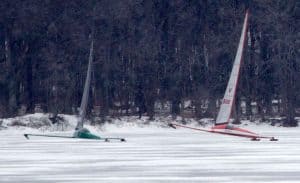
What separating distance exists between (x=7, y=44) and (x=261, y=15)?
420 inches

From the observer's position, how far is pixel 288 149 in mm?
23938

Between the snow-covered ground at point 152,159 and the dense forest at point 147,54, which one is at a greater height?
the dense forest at point 147,54

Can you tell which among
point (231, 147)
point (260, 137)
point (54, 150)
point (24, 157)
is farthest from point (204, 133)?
point (24, 157)

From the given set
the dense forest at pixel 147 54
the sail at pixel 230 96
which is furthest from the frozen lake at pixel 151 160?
the dense forest at pixel 147 54

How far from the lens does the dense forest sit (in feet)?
138

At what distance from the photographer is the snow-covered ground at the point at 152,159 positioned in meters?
17.3

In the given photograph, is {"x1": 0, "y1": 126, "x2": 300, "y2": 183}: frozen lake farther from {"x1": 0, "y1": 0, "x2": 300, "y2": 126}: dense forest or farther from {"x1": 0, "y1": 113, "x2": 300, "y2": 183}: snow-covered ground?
{"x1": 0, "y1": 0, "x2": 300, "y2": 126}: dense forest

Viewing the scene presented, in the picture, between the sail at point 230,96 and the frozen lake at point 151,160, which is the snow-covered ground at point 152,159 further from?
the sail at point 230,96

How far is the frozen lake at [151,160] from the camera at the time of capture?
17.3 metres

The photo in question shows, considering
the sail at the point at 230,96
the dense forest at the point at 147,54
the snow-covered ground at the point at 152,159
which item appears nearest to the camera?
the snow-covered ground at the point at 152,159

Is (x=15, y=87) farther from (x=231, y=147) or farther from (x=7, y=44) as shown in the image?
(x=231, y=147)

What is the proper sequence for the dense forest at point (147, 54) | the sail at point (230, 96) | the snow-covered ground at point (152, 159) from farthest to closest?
the dense forest at point (147, 54) → the sail at point (230, 96) → the snow-covered ground at point (152, 159)

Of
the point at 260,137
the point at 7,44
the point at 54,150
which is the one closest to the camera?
the point at 54,150

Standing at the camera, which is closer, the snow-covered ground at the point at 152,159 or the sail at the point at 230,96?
the snow-covered ground at the point at 152,159
